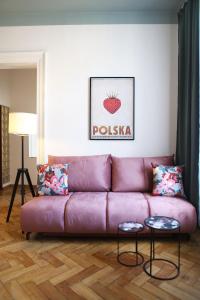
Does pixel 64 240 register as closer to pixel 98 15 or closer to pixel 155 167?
pixel 155 167

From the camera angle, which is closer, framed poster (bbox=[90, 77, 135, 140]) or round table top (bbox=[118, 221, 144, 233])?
round table top (bbox=[118, 221, 144, 233])

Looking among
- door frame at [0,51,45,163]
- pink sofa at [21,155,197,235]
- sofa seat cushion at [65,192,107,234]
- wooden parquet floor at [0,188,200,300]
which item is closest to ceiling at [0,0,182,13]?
door frame at [0,51,45,163]

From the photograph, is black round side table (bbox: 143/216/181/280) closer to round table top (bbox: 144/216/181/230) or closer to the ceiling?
round table top (bbox: 144/216/181/230)

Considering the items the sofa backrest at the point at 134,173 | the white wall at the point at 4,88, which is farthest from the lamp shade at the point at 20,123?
the white wall at the point at 4,88

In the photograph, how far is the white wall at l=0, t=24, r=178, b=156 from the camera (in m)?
3.14

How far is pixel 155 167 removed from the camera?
2697mm

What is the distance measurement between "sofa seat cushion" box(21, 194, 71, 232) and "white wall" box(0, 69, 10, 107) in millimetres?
3397

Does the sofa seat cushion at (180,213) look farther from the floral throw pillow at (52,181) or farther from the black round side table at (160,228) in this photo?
the floral throw pillow at (52,181)

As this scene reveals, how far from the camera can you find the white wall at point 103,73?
124 inches

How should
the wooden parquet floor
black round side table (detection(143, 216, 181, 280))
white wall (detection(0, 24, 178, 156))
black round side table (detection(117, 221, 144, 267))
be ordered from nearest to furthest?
1. the wooden parquet floor
2. black round side table (detection(143, 216, 181, 280))
3. black round side table (detection(117, 221, 144, 267))
4. white wall (detection(0, 24, 178, 156))

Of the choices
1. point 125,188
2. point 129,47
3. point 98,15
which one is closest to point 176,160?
point 125,188

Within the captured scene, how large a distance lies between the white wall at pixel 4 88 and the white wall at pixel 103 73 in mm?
1891

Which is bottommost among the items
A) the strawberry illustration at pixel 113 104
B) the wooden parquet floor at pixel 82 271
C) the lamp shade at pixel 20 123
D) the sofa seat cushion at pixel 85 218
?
the wooden parquet floor at pixel 82 271

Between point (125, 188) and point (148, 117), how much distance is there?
1.09 meters
